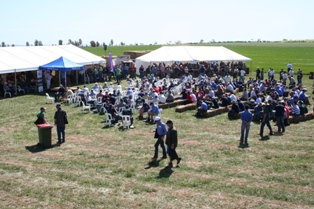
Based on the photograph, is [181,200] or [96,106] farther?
[96,106]

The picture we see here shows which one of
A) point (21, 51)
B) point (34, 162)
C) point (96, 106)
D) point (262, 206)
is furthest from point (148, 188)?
point (21, 51)

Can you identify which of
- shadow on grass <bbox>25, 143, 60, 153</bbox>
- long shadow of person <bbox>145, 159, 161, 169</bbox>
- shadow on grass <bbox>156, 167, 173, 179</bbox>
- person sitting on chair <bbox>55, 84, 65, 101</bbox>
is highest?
person sitting on chair <bbox>55, 84, 65, 101</bbox>

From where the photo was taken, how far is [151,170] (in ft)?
32.8

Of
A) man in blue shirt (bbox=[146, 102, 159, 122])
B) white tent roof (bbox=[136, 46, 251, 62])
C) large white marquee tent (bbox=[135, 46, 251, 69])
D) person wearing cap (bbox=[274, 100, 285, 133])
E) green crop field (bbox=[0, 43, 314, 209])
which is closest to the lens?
green crop field (bbox=[0, 43, 314, 209])

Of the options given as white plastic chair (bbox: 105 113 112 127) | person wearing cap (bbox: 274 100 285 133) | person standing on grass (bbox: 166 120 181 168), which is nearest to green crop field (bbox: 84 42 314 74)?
person wearing cap (bbox: 274 100 285 133)

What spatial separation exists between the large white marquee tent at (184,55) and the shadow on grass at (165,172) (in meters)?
22.0

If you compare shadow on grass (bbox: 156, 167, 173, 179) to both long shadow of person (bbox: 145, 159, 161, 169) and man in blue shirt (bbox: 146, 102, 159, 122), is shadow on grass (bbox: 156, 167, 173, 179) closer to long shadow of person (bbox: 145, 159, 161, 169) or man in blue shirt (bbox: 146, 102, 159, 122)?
long shadow of person (bbox: 145, 159, 161, 169)

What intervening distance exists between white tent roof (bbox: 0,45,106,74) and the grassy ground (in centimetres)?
931

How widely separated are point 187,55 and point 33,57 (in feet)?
43.7

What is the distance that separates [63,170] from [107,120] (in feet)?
17.9

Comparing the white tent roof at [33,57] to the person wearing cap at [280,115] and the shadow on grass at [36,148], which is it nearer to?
the shadow on grass at [36,148]

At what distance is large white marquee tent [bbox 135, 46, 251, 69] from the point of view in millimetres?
32125

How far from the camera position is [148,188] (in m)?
8.72

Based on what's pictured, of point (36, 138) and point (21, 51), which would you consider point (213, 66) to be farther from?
point (36, 138)
